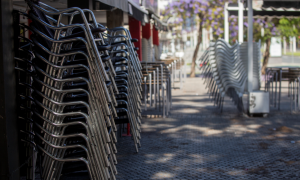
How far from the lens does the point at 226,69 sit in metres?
8.64

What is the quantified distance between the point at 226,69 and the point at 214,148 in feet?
11.4

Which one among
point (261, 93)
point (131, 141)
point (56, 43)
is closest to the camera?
point (56, 43)

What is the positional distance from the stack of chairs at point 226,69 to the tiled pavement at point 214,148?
1.76 feet

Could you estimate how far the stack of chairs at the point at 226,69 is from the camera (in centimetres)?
827

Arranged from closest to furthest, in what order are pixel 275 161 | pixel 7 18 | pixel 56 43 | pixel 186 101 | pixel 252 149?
pixel 7 18
pixel 56 43
pixel 275 161
pixel 252 149
pixel 186 101

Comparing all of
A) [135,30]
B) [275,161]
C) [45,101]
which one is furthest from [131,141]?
[135,30]

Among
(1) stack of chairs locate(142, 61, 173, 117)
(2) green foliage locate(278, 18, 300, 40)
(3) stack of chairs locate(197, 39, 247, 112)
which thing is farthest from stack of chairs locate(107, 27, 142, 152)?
(2) green foliage locate(278, 18, 300, 40)

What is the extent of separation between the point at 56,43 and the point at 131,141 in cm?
343

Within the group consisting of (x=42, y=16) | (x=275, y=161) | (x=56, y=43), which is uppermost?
(x=42, y=16)

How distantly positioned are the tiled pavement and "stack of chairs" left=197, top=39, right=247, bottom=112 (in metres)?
0.54

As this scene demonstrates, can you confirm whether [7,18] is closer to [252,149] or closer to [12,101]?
[12,101]

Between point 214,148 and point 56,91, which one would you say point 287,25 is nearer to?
point 214,148

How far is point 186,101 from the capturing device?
1053 centimetres

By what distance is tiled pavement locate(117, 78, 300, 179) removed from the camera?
4.41 metres
